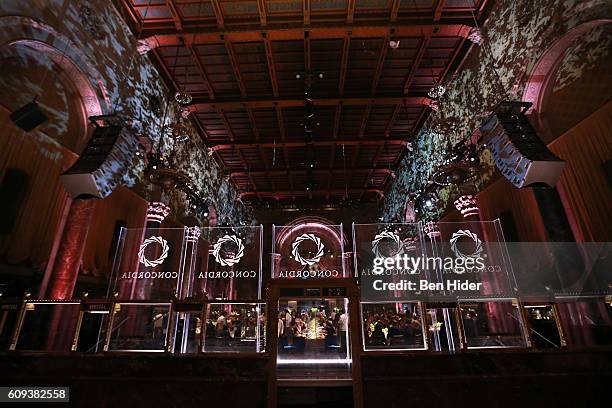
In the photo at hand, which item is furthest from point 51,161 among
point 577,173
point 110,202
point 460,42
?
point 460,42

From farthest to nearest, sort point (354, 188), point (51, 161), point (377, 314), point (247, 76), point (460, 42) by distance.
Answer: point (354, 188)
point (247, 76)
point (460, 42)
point (51, 161)
point (377, 314)

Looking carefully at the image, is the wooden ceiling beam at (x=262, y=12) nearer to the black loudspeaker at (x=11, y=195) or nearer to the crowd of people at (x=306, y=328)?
the black loudspeaker at (x=11, y=195)

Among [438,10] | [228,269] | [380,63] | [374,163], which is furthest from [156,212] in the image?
[374,163]

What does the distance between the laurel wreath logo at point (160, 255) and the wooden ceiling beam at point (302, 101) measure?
5533 mm

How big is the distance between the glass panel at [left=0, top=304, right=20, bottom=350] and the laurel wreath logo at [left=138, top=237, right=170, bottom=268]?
1585mm

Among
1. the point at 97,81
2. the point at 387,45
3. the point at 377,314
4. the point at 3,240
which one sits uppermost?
the point at 387,45

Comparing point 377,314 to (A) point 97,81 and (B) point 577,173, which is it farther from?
(A) point 97,81

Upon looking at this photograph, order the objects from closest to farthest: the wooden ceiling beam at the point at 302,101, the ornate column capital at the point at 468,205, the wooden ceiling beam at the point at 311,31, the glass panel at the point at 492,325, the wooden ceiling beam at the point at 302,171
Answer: the glass panel at the point at 492,325 < the wooden ceiling beam at the point at 311,31 < the ornate column capital at the point at 468,205 < the wooden ceiling beam at the point at 302,101 < the wooden ceiling beam at the point at 302,171

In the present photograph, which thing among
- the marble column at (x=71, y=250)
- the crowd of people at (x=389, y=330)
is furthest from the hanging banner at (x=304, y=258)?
the marble column at (x=71, y=250)

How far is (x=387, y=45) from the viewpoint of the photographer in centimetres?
761

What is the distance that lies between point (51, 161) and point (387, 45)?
734cm

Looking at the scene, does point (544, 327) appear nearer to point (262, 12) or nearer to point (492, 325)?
point (492, 325)

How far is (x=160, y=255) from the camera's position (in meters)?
5.14

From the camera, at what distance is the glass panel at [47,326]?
3.82 m
